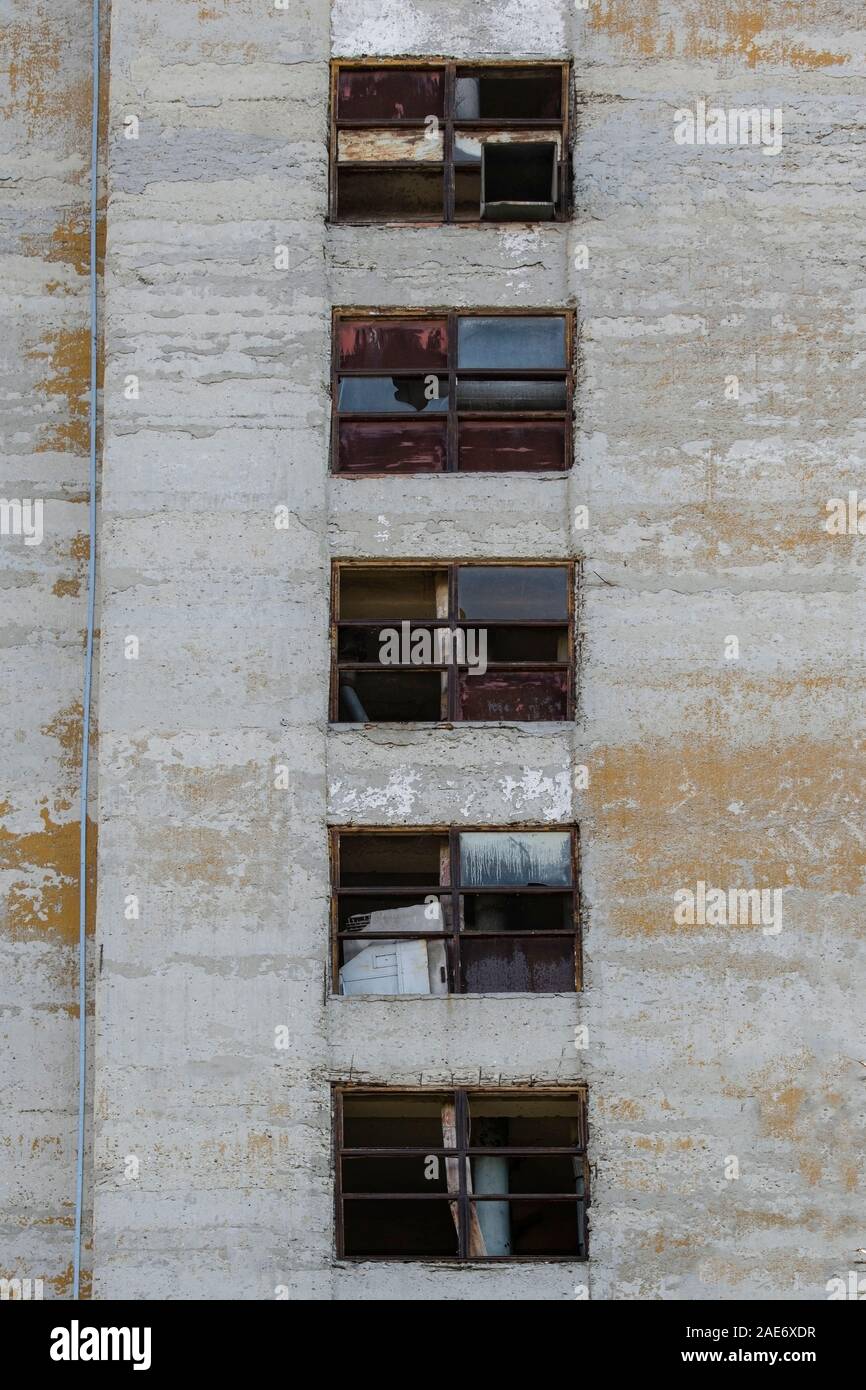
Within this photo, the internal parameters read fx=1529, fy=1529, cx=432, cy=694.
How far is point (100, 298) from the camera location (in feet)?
56.0

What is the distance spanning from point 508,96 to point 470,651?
619 cm

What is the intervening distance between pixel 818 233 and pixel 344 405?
5.35 metres

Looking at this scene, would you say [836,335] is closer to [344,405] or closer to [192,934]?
[344,405]

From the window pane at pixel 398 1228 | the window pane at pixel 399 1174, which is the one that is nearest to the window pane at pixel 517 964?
the window pane at pixel 399 1174

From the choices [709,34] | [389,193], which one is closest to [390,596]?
[389,193]

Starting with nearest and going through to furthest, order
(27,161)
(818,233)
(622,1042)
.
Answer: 1. (622,1042)
2. (818,233)
3. (27,161)

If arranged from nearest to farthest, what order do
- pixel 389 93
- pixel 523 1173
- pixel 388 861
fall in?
pixel 523 1173 < pixel 388 861 < pixel 389 93

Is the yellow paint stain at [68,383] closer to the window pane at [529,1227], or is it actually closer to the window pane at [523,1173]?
the window pane at [523,1173]

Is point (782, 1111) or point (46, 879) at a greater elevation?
point (46, 879)

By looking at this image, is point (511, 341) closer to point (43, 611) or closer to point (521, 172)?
point (521, 172)

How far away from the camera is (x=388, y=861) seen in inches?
625

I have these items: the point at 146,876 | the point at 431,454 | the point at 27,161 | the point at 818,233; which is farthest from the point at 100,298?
the point at 818,233

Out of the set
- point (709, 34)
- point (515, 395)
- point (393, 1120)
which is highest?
point (709, 34)

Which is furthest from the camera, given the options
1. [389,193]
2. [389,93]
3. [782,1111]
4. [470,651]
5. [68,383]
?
[68,383]
